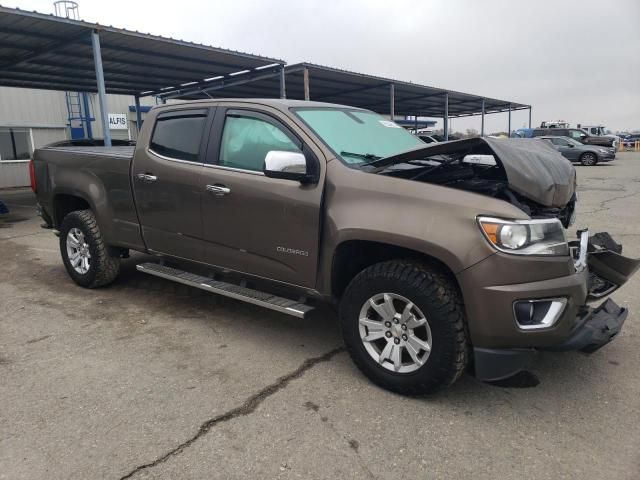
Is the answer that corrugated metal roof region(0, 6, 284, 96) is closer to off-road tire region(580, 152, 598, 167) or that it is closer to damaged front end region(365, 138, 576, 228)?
damaged front end region(365, 138, 576, 228)

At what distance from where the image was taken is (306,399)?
3.09m

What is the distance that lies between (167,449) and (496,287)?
76.0 inches

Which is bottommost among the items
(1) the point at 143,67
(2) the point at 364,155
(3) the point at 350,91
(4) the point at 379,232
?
(4) the point at 379,232

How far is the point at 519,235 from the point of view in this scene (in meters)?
2.70

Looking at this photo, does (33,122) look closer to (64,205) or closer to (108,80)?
(108,80)

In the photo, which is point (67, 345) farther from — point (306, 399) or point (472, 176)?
point (472, 176)

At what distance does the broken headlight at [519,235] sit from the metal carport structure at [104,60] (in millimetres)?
9378

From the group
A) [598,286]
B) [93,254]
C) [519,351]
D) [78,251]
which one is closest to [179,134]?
[93,254]

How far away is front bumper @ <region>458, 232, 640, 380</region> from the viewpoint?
2668mm

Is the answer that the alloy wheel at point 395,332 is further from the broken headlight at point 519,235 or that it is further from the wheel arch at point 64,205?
the wheel arch at point 64,205

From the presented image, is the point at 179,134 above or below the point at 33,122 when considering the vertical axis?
below

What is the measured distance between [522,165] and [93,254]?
4119 mm

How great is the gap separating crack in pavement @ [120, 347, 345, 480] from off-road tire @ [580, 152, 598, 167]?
25.6 metres

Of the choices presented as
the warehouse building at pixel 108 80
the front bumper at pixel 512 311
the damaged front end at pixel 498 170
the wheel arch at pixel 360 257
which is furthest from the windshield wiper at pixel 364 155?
the warehouse building at pixel 108 80
